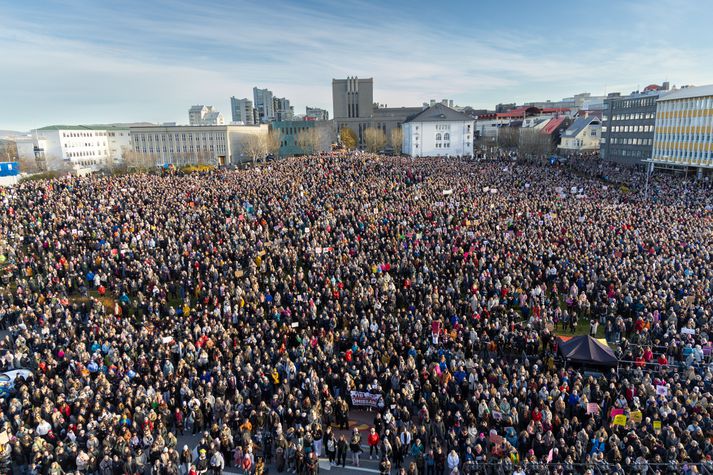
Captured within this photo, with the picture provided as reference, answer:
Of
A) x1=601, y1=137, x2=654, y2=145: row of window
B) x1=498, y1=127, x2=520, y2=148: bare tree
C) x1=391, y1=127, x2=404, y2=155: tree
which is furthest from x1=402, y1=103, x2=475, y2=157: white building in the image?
x1=498, y1=127, x2=520, y2=148: bare tree

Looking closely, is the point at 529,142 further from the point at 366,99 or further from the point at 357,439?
the point at 357,439

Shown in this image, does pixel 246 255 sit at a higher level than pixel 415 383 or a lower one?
higher

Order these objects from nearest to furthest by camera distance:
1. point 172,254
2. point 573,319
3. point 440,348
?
1. point 440,348
2. point 573,319
3. point 172,254

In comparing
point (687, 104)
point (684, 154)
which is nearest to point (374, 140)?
point (687, 104)

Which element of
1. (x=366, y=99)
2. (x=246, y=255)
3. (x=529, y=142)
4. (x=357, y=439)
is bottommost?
(x=357, y=439)

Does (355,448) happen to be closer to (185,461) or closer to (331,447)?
(331,447)

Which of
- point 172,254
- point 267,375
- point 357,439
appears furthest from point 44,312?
point 357,439

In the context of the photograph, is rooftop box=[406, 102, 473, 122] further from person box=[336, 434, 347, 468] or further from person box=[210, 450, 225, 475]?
person box=[210, 450, 225, 475]

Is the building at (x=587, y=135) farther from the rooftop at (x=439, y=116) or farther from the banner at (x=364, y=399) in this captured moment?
the banner at (x=364, y=399)
